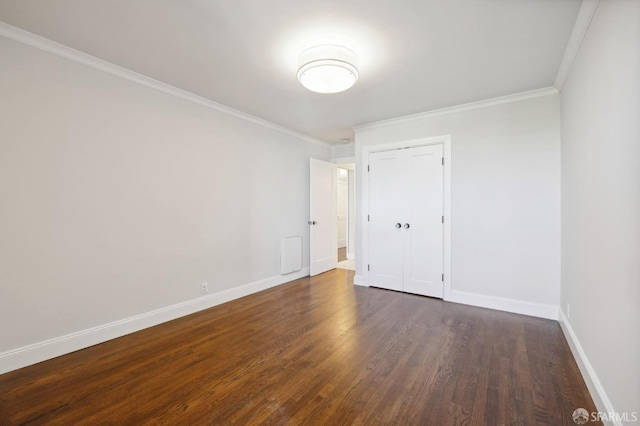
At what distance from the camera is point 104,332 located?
252 cm

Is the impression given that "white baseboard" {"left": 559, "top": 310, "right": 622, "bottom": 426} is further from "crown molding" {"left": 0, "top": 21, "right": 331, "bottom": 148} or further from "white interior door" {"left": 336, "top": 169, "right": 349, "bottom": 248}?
"white interior door" {"left": 336, "top": 169, "right": 349, "bottom": 248}

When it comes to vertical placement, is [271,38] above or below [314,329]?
above

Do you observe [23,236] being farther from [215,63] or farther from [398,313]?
[398,313]

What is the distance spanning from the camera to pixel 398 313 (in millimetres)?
3205

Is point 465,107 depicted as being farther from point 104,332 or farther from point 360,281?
point 104,332

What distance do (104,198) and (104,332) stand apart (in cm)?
125

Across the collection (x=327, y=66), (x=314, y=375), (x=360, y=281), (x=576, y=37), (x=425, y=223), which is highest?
(x=576, y=37)

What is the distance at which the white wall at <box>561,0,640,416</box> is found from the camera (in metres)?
1.22

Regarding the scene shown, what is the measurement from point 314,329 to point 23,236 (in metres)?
2.56

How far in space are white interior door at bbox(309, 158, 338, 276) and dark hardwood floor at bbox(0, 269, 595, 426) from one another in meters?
2.02

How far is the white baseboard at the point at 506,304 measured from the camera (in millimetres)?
3010

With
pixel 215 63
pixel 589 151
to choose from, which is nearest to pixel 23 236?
pixel 215 63

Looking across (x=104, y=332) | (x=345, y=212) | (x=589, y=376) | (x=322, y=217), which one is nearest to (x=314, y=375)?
(x=589, y=376)

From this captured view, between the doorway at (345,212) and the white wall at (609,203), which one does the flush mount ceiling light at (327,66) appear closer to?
the white wall at (609,203)
